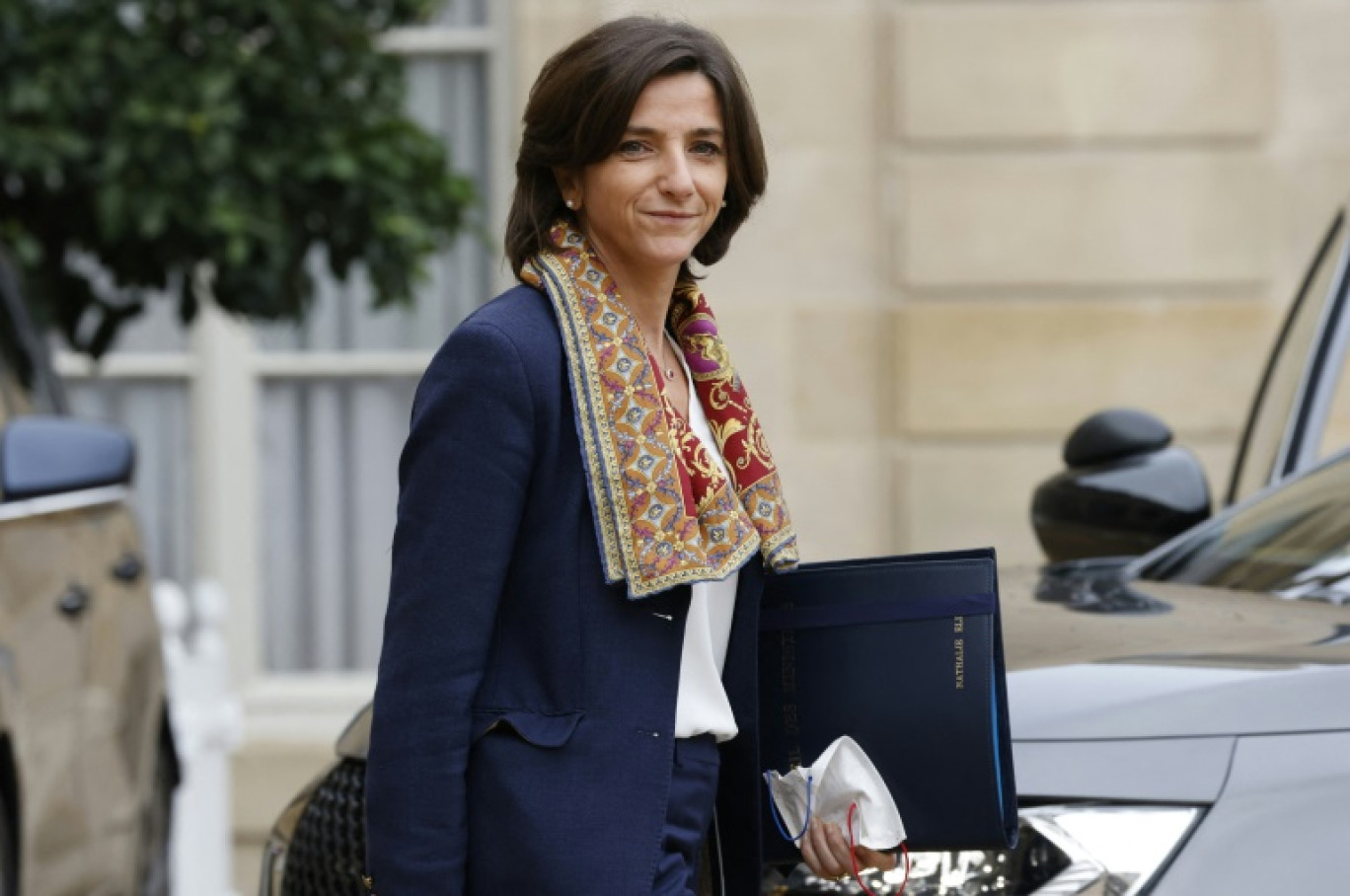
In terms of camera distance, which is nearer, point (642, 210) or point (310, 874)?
point (642, 210)

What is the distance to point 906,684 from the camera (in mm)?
2625

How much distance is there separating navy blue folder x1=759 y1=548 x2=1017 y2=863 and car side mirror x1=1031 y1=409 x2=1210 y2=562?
1.57m

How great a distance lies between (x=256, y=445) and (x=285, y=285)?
8.62 feet

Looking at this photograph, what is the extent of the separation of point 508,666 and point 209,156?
3.86 m

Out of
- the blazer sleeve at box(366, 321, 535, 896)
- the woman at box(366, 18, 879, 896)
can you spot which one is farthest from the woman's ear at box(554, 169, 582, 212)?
the blazer sleeve at box(366, 321, 535, 896)

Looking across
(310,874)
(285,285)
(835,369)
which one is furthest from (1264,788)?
(835,369)

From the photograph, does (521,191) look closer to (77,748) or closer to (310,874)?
(310,874)

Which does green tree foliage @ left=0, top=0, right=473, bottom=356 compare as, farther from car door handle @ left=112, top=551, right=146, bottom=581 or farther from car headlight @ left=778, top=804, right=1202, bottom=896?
car headlight @ left=778, top=804, right=1202, bottom=896

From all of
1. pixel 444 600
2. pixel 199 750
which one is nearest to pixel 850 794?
pixel 444 600

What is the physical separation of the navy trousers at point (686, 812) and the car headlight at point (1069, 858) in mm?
329

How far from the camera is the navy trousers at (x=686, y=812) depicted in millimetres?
2457

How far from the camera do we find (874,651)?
8.70 ft

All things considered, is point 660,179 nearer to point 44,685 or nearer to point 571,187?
point 571,187

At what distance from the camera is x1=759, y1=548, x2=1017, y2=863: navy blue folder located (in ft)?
8.43
